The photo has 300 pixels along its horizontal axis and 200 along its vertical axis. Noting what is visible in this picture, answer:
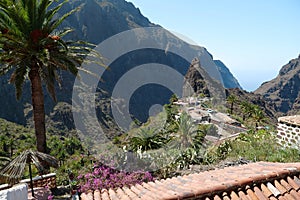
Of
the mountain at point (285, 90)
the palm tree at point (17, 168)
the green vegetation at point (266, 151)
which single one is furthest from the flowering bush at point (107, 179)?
the mountain at point (285, 90)

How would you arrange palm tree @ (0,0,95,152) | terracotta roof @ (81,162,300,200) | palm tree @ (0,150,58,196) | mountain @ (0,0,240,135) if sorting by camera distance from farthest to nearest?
mountain @ (0,0,240,135)
palm tree @ (0,0,95,152)
palm tree @ (0,150,58,196)
terracotta roof @ (81,162,300,200)

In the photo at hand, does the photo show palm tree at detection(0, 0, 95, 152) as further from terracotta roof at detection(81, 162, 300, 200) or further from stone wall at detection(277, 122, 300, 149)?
stone wall at detection(277, 122, 300, 149)

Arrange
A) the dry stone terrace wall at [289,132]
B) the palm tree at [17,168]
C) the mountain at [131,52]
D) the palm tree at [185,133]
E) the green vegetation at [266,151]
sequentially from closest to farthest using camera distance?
the palm tree at [17,168] → the green vegetation at [266,151] → the dry stone terrace wall at [289,132] → the palm tree at [185,133] → the mountain at [131,52]

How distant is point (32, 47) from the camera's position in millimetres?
9625

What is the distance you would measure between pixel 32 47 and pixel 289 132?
33.6 feet

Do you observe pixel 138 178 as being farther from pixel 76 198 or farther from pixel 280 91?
Result: pixel 280 91

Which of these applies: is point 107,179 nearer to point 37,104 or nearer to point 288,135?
point 37,104

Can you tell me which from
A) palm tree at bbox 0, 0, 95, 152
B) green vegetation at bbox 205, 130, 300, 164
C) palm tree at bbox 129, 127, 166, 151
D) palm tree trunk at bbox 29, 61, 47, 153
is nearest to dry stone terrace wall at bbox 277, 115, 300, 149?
green vegetation at bbox 205, 130, 300, 164

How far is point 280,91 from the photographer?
157 m

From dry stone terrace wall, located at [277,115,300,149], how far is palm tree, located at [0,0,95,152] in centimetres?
887

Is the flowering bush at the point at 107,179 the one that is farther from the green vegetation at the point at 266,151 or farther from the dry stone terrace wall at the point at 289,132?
the dry stone terrace wall at the point at 289,132

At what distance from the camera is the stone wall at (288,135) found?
10805mm

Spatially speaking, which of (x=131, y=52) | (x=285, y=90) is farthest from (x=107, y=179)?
(x=285, y=90)

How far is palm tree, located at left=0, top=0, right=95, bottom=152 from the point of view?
941 centimetres
